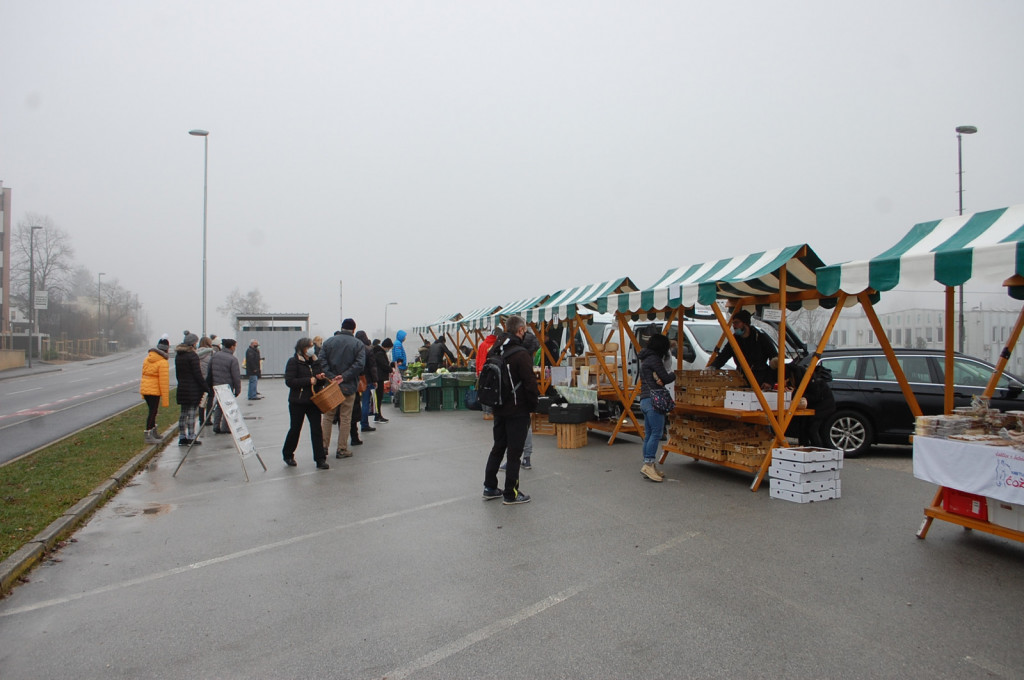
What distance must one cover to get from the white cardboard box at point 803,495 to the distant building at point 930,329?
6.08 m

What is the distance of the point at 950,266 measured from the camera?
470 cm

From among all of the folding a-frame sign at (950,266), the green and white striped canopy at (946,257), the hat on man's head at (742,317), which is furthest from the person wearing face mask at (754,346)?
the green and white striped canopy at (946,257)

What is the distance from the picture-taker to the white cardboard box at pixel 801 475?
6.28m

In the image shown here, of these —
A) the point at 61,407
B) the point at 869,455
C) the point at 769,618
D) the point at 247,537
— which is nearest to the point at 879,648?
the point at 769,618

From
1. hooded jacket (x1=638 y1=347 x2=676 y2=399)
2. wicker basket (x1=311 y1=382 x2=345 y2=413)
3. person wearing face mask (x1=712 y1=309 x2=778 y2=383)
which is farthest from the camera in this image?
wicker basket (x1=311 y1=382 x2=345 y2=413)

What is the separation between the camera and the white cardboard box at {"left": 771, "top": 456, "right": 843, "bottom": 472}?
626 centimetres

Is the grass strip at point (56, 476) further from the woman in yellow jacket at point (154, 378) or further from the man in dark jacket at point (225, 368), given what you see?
the man in dark jacket at point (225, 368)

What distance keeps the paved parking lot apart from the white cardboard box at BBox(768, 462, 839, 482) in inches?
10.8

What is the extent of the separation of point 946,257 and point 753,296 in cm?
351

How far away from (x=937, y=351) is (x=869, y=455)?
1.85 m

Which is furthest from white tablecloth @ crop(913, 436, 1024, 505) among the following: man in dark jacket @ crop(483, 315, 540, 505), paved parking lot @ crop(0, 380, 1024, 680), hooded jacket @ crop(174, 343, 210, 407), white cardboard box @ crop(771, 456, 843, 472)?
hooded jacket @ crop(174, 343, 210, 407)

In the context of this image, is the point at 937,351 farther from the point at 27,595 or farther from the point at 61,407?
the point at 61,407

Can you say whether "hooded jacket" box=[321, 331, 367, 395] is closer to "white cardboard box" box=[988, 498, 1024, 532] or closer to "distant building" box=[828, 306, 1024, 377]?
"white cardboard box" box=[988, 498, 1024, 532]

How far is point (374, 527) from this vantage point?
229 inches
